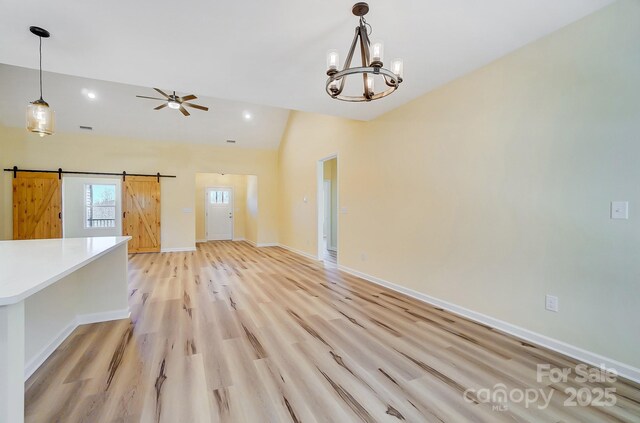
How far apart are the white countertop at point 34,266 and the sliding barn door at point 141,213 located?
511 cm

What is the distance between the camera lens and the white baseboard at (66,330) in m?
1.91

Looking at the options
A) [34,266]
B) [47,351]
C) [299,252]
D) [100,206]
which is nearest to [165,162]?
[100,206]

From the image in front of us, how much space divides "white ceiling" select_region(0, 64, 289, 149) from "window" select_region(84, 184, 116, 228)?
1433 mm

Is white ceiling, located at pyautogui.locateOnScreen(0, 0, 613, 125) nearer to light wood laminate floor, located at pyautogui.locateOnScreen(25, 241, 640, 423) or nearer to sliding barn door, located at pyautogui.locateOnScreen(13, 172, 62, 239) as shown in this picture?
light wood laminate floor, located at pyautogui.locateOnScreen(25, 241, 640, 423)

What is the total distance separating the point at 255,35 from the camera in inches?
89.4

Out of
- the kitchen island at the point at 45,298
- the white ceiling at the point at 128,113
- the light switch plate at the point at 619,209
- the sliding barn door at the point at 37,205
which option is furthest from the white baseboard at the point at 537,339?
the sliding barn door at the point at 37,205

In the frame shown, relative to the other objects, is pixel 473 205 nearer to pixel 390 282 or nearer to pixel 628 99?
pixel 628 99

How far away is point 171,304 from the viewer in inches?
130

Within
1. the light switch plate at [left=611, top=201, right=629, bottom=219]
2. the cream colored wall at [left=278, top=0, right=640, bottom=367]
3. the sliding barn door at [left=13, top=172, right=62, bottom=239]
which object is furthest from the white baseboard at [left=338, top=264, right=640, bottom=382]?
the sliding barn door at [left=13, top=172, right=62, bottom=239]

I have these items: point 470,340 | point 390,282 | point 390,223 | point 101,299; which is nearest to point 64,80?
point 101,299

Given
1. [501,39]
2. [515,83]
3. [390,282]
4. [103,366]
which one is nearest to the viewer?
[103,366]

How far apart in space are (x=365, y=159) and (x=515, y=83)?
228 cm

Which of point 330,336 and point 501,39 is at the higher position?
point 501,39

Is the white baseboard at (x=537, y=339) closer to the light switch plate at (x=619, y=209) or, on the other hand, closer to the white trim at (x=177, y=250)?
the light switch plate at (x=619, y=209)
